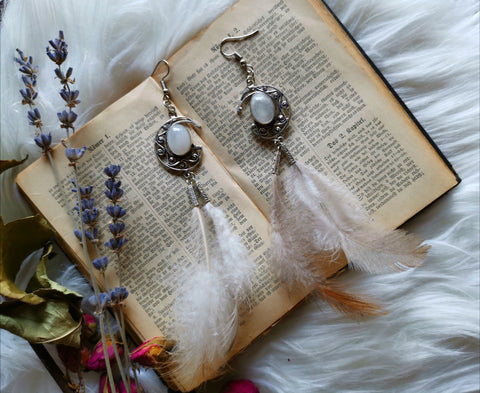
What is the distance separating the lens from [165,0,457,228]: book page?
1011 mm

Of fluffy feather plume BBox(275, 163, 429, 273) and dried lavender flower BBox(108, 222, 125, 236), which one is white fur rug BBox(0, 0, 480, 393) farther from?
dried lavender flower BBox(108, 222, 125, 236)

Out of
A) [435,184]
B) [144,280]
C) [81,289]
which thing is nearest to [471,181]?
[435,184]

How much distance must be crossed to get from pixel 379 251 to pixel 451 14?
0.50 metres

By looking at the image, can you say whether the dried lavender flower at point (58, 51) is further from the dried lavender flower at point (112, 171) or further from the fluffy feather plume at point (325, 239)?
the fluffy feather plume at point (325, 239)

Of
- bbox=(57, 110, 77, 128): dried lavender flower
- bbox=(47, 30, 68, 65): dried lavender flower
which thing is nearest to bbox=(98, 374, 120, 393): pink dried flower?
bbox=(57, 110, 77, 128): dried lavender flower

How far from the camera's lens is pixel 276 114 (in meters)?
1.01

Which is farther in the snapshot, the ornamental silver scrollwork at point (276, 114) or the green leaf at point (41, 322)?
the ornamental silver scrollwork at point (276, 114)

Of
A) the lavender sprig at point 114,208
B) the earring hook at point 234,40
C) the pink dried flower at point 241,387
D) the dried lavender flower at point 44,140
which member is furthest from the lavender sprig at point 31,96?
the pink dried flower at point 241,387

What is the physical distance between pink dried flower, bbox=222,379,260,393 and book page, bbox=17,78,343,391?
0.23 ft

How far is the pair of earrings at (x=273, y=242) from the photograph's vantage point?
3.08ft

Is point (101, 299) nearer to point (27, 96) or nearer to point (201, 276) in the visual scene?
point (201, 276)

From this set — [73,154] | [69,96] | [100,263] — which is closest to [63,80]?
[69,96]

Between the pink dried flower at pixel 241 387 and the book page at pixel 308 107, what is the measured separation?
0.33m

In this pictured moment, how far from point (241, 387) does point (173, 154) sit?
0.46 m
